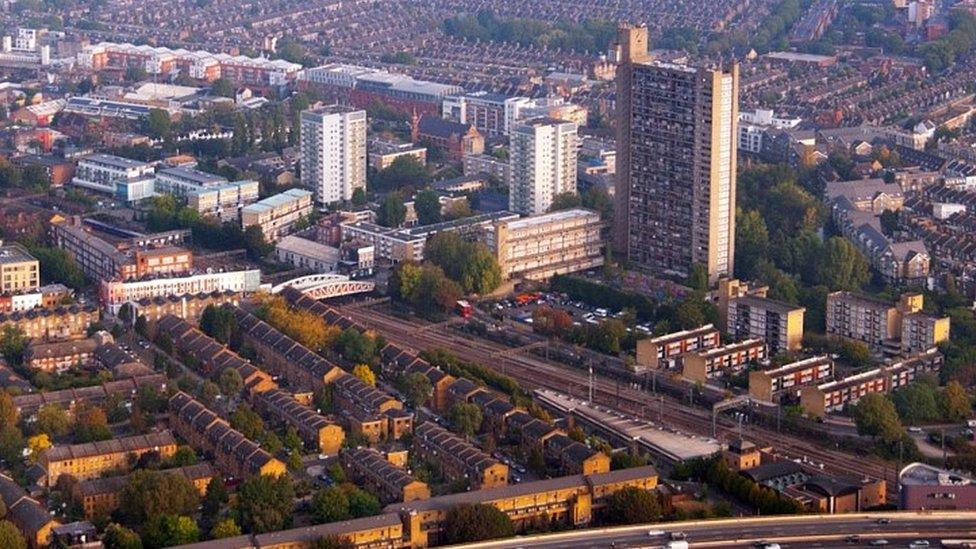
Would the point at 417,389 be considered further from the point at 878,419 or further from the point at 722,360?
the point at 878,419

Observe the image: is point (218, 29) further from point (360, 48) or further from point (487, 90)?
point (487, 90)

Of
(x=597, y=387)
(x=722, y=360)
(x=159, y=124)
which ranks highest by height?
(x=159, y=124)

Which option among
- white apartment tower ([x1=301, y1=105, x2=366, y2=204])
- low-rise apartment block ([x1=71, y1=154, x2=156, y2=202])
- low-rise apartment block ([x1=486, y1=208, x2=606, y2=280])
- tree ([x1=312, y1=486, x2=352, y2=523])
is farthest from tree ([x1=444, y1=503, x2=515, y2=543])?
low-rise apartment block ([x1=71, y1=154, x2=156, y2=202])

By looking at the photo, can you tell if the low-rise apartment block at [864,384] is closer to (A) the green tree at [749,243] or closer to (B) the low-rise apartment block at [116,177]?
(A) the green tree at [749,243]

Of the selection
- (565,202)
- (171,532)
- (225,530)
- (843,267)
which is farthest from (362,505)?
(565,202)

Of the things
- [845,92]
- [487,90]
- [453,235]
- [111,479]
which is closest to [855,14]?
[845,92]

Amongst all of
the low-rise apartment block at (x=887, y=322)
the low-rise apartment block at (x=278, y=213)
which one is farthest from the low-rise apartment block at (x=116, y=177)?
the low-rise apartment block at (x=887, y=322)
